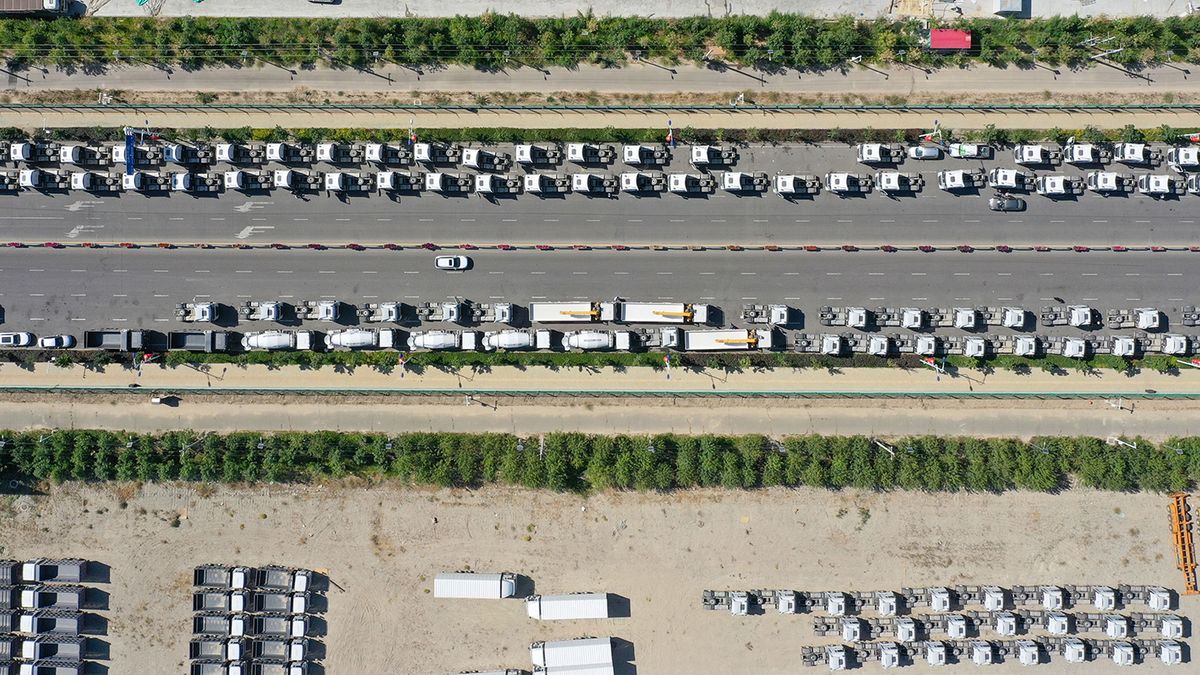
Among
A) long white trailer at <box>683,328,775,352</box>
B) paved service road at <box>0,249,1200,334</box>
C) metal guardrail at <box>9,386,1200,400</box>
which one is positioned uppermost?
paved service road at <box>0,249,1200,334</box>

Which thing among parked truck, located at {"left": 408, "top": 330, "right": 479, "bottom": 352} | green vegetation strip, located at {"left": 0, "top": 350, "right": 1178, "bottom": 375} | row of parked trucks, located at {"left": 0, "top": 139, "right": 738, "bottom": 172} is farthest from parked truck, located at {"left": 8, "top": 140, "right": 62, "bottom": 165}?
parked truck, located at {"left": 408, "top": 330, "right": 479, "bottom": 352}

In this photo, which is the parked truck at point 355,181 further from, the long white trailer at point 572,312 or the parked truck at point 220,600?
the parked truck at point 220,600

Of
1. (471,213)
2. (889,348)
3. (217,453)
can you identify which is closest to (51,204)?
(217,453)

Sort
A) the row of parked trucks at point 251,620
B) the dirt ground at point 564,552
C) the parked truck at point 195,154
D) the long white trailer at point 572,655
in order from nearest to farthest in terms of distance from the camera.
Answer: the long white trailer at point 572,655 → the row of parked trucks at point 251,620 → the dirt ground at point 564,552 → the parked truck at point 195,154

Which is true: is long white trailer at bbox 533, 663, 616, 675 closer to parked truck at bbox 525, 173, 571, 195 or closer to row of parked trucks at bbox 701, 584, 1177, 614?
row of parked trucks at bbox 701, 584, 1177, 614

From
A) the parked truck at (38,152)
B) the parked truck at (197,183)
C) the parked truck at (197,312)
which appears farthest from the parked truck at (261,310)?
the parked truck at (38,152)
